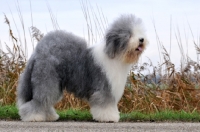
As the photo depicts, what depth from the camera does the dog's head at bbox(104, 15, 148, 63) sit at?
8516 millimetres

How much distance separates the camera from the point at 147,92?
1098 cm

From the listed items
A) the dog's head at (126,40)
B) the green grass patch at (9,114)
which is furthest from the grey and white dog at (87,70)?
the green grass patch at (9,114)

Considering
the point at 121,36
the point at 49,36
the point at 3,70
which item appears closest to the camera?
the point at 121,36

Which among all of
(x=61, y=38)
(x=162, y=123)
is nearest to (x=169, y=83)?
(x=162, y=123)

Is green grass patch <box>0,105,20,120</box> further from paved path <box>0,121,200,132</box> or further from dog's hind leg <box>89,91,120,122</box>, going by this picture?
dog's hind leg <box>89,91,120,122</box>

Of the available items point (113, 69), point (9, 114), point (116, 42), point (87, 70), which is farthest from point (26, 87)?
point (116, 42)

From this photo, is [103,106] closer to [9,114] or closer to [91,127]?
[91,127]

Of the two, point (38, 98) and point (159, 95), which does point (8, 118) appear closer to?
point (38, 98)

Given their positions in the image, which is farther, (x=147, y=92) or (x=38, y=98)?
(x=147, y=92)

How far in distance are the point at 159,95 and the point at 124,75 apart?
229 cm

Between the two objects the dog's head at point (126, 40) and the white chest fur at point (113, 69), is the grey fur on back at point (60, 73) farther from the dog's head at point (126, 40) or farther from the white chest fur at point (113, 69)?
the dog's head at point (126, 40)

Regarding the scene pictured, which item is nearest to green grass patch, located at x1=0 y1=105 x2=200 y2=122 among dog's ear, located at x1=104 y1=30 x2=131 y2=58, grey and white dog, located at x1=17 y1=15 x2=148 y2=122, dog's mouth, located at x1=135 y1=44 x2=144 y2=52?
grey and white dog, located at x1=17 y1=15 x2=148 y2=122

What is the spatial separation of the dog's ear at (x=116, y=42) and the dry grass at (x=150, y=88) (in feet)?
7.49

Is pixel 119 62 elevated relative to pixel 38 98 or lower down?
elevated
